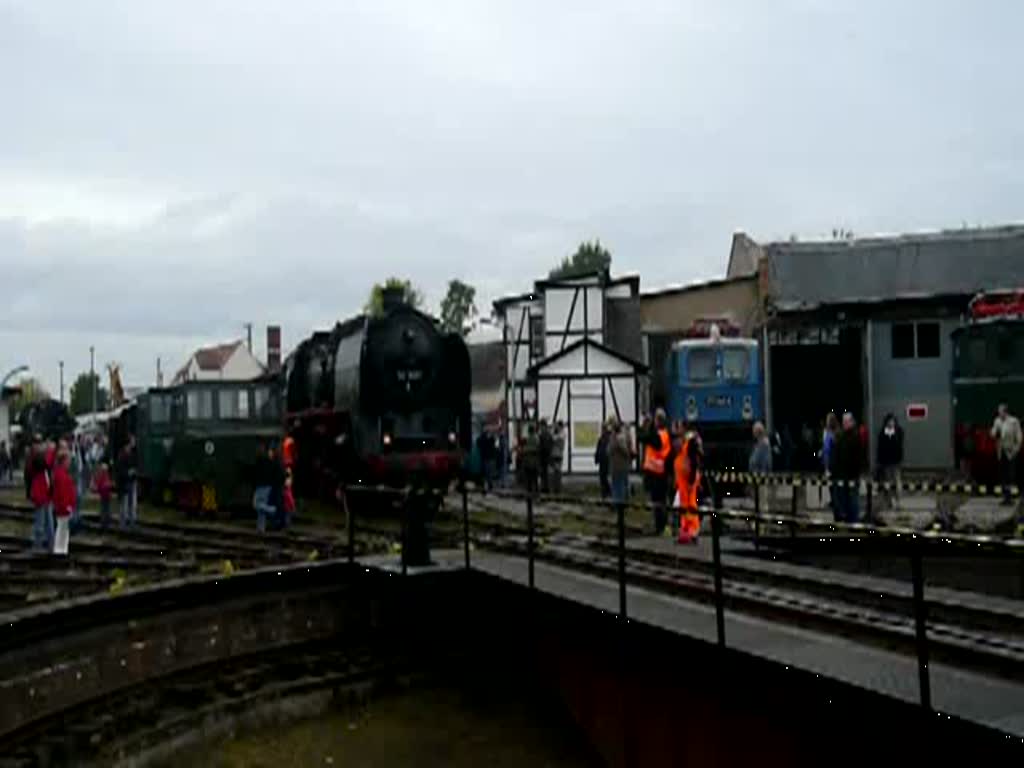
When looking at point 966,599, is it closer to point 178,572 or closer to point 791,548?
point 791,548

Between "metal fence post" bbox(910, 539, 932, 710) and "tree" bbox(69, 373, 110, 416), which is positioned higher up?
"tree" bbox(69, 373, 110, 416)

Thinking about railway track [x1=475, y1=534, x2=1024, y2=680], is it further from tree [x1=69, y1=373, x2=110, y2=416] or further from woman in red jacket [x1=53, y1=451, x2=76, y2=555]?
tree [x1=69, y1=373, x2=110, y2=416]

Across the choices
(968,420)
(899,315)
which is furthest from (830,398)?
(968,420)

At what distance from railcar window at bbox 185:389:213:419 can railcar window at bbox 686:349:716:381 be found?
12.5m

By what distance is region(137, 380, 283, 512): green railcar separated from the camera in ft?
84.1

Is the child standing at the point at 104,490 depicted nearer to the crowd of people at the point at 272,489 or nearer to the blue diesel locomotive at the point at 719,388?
the crowd of people at the point at 272,489

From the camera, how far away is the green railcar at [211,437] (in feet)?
84.1

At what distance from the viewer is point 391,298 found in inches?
1035

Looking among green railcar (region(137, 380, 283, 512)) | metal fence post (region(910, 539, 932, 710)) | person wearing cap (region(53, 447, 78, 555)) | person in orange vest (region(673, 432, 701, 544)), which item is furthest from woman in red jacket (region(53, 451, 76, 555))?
metal fence post (region(910, 539, 932, 710))

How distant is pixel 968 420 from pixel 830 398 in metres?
11.4

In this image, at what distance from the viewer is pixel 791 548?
15.6 m

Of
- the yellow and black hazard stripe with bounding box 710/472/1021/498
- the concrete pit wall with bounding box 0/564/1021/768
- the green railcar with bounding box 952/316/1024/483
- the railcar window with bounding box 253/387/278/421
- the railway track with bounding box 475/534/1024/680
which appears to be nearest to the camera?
the concrete pit wall with bounding box 0/564/1021/768

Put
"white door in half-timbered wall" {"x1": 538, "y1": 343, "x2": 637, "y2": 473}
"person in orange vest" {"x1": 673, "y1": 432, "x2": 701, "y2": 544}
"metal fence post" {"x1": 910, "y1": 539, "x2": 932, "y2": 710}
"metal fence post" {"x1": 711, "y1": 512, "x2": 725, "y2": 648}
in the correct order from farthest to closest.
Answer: "white door in half-timbered wall" {"x1": 538, "y1": 343, "x2": 637, "y2": 473}, "person in orange vest" {"x1": 673, "y1": 432, "x2": 701, "y2": 544}, "metal fence post" {"x1": 711, "y1": 512, "x2": 725, "y2": 648}, "metal fence post" {"x1": 910, "y1": 539, "x2": 932, "y2": 710}

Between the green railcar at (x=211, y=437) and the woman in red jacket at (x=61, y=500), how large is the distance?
18.5ft
